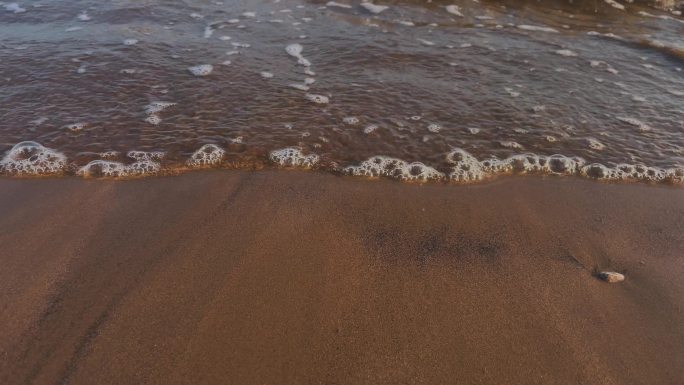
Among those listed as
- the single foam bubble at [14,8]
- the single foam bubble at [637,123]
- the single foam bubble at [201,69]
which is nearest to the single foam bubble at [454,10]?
the single foam bubble at [637,123]

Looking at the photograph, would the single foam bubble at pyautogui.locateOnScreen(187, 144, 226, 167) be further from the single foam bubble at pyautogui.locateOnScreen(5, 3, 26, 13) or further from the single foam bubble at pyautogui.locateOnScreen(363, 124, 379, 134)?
the single foam bubble at pyautogui.locateOnScreen(5, 3, 26, 13)

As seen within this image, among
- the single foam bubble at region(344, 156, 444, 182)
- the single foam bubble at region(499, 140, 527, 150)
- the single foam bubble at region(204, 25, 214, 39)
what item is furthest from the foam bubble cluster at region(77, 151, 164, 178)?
the single foam bubble at region(204, 25, 214, 39)

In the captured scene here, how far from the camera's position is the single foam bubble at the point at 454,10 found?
7.51 m

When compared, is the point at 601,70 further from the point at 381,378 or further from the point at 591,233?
the point at 381,378

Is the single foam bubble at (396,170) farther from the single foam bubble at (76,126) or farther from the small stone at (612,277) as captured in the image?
the single foam bubble at (76,126)

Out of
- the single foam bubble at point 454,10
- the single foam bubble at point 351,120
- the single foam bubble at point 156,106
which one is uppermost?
the single foam bubble at point 454,10

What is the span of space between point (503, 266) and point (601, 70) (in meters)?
4.05

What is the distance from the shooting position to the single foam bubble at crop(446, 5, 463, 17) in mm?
7515

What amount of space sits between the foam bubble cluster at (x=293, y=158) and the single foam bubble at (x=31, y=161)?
5.75ft

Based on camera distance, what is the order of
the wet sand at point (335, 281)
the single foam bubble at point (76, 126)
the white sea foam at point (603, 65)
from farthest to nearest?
the white sea foam at point (603, 65) < the single foam bubble at point (76, 126) < the wet sand at point (335, 281)

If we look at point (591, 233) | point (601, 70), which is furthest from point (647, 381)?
point (601, 70)

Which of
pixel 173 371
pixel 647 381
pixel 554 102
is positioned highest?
pixel 554 102

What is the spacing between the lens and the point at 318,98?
4.74 metres

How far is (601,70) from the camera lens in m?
5.52
